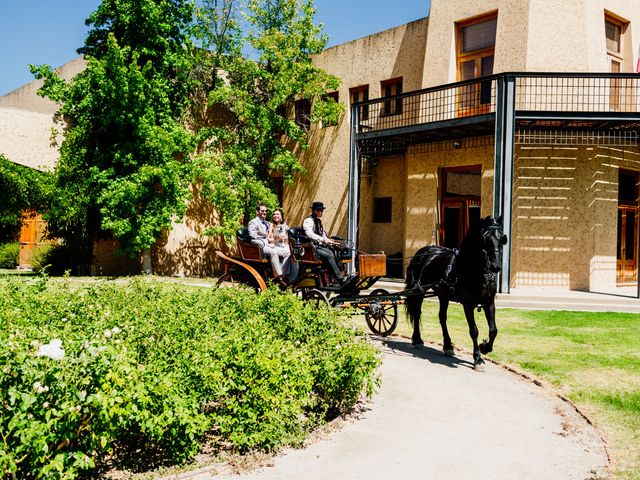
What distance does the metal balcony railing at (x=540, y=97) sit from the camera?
15227 mm

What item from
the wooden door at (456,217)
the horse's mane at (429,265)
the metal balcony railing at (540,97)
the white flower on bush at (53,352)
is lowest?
the white flower on bush at (53,352)

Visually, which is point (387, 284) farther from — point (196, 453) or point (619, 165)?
point (196, 453)

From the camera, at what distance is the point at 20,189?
2188cm

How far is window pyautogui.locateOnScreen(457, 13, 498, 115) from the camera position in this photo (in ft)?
57.4

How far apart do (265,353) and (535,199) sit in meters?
14.1

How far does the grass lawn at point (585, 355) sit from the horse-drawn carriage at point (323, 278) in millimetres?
1135

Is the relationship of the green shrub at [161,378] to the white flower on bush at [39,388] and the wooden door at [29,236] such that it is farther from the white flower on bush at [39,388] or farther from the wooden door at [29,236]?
the wooden door at [29,236]

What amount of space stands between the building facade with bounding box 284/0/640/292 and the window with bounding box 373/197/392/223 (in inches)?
24.8

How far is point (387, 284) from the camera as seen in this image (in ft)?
58.0

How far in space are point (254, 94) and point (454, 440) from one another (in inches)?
771

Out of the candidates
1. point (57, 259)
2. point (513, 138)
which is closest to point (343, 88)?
point (513, 138)

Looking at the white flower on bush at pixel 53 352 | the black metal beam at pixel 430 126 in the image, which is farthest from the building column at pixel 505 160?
the white flower on bush at pixel 53 352

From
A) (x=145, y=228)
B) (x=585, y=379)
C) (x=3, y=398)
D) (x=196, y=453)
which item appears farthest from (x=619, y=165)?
(x=3, y=398)

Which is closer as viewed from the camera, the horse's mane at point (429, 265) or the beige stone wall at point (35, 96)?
the horse's mane at point (429, 265)
